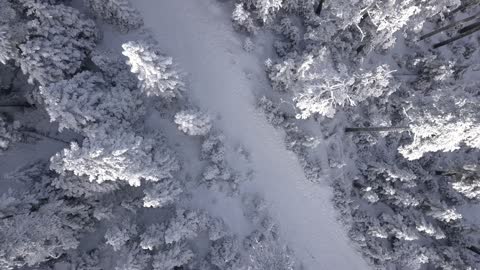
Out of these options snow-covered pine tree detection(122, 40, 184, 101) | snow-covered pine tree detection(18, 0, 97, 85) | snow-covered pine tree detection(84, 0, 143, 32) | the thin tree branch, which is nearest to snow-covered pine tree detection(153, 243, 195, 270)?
snow-covered pine tree detection(122, 40, 184, 101)

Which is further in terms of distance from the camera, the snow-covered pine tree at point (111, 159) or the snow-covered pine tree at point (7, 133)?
the snow-covered pine tree at point (7, 133)

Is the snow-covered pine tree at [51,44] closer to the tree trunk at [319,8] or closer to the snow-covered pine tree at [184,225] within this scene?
the snow-covered pine tree at [184,225]

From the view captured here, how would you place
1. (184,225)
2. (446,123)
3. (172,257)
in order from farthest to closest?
(184,225) → (172,257) → (446,123)

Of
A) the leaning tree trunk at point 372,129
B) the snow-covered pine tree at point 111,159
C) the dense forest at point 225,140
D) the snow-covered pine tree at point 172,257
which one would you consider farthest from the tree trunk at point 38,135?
the leaning tree trunk at point 372,129

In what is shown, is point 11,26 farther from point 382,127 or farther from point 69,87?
point 382,127

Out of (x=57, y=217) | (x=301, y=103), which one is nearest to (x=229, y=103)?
(x=301, y=103)

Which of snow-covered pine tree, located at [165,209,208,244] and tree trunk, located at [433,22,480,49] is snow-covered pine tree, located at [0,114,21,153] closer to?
snow-covered pine tree, located at [165,209,208,244]

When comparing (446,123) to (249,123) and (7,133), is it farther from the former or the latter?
(7,133)

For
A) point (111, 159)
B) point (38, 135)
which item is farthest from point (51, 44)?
point (111, 159)
